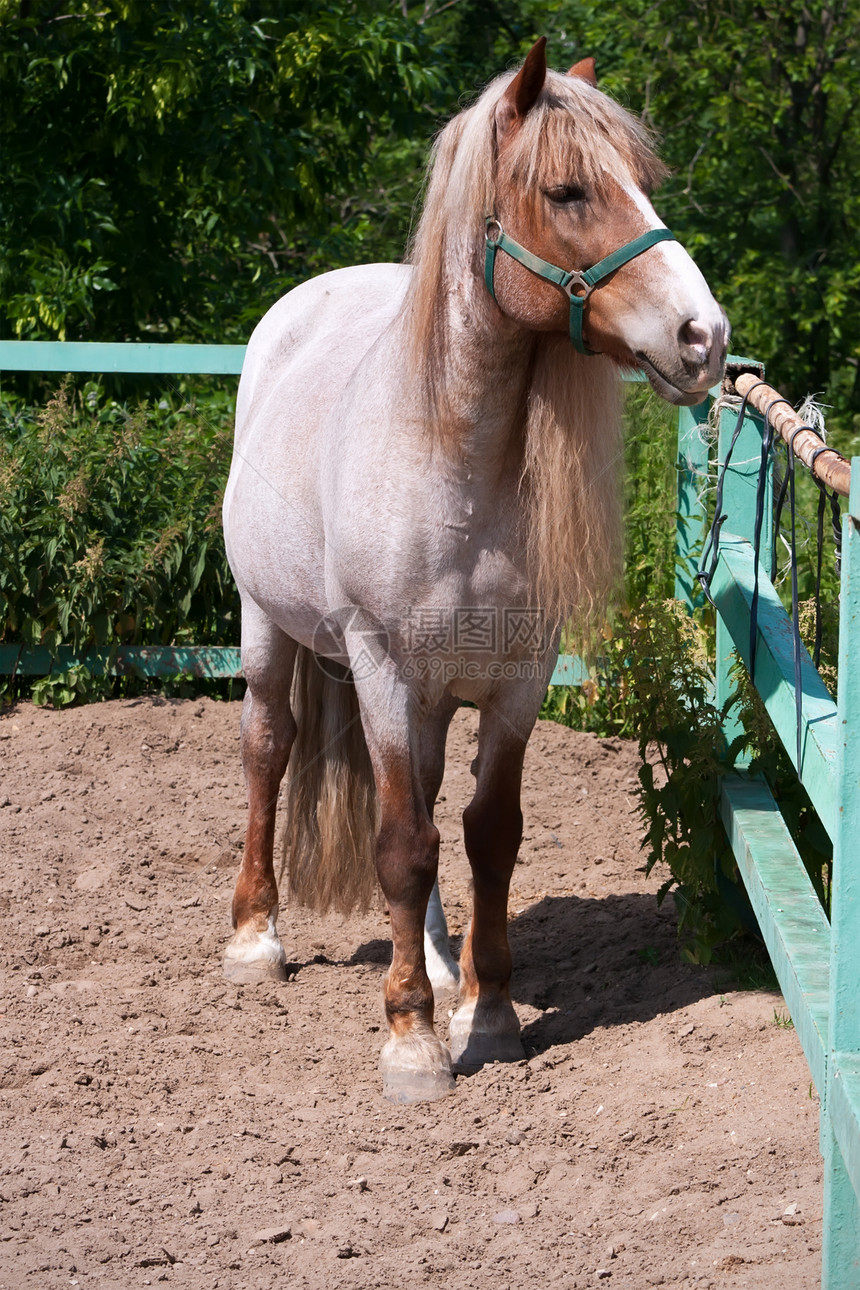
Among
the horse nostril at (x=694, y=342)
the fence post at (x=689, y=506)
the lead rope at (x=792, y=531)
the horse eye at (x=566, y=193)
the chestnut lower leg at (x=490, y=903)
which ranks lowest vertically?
the chestnut lower leg at (x=490, y=903)

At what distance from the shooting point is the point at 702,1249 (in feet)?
7.17

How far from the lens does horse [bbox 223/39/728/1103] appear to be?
8.08 ft

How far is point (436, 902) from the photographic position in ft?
12.3

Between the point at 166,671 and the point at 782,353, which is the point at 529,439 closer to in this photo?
the point at 166,671

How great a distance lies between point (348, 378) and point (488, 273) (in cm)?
78

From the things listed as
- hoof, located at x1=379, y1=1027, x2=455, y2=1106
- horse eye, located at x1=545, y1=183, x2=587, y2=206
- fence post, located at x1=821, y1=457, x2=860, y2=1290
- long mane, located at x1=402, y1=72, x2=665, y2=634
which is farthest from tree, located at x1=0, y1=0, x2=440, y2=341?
fence post, located at x1=821, y1=457, x2=860, y2=1290

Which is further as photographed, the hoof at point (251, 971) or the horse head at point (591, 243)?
the hoof at point (251, 971)

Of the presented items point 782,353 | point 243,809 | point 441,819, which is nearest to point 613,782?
point 441,819

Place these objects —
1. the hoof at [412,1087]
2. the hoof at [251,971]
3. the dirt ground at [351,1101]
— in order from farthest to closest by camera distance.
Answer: the hoof at [251,971] → the hoof at [412,1087] → the dirt ground at [351,1101]

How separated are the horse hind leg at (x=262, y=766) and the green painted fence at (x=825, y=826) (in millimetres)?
1272

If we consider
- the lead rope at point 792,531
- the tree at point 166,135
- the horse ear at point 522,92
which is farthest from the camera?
the tree at point 166,135

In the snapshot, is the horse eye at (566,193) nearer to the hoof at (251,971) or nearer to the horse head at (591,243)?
the horse head at (591,243)

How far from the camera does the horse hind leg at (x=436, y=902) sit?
3445 mm

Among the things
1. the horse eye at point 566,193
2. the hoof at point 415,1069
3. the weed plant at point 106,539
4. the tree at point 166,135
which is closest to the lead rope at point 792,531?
the horse eye at point 566,193
